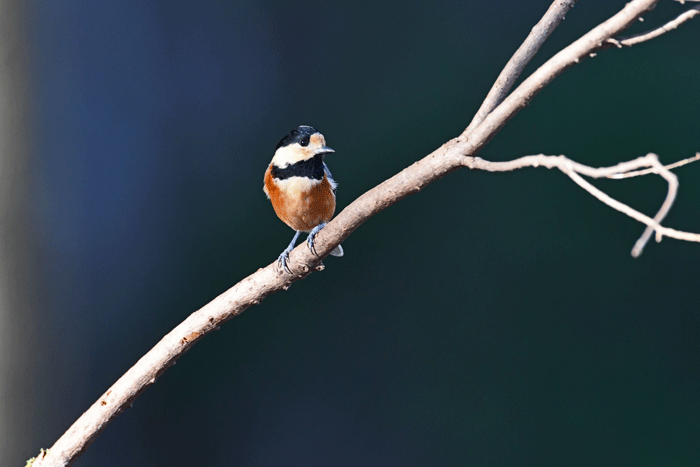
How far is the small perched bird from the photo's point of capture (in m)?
1.39

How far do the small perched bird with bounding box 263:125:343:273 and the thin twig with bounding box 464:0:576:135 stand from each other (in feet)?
1.76

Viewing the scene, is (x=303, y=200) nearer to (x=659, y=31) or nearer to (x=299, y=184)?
(x=299, y=184)

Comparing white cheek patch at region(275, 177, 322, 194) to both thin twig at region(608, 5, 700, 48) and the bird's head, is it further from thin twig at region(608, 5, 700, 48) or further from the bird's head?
thin twig at region(608, 5, 700, 48)

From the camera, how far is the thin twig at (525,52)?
86 cm

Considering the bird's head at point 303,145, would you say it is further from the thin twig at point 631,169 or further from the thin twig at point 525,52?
the thin twig at point 631,169

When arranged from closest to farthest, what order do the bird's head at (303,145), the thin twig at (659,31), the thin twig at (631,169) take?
the thin twig at (631,169) < the thin twig at (659,31) < the bird's head at (303,145)

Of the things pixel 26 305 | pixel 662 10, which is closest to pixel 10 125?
pixel 26 305

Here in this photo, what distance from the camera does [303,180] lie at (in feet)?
4.56

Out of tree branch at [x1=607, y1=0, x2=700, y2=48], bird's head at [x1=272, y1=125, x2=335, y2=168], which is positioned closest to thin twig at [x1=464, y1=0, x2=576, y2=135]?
tree branch at [x1=607, y1=0, x2=700, y2=48]

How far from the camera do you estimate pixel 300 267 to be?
3.56 ft

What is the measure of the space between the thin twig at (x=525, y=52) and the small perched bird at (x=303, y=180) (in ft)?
1.76

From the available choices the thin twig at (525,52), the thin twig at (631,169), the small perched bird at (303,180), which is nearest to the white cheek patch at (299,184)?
the small perched bird at (303,180)

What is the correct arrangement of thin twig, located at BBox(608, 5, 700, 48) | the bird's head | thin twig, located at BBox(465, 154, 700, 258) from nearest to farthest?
thin twig, located at BBox(465, 154, 700, 258) < thin twig, located at BBox(608, 5, 700, 48) < the bird's head

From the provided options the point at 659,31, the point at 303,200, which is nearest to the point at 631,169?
the point at 659,31
